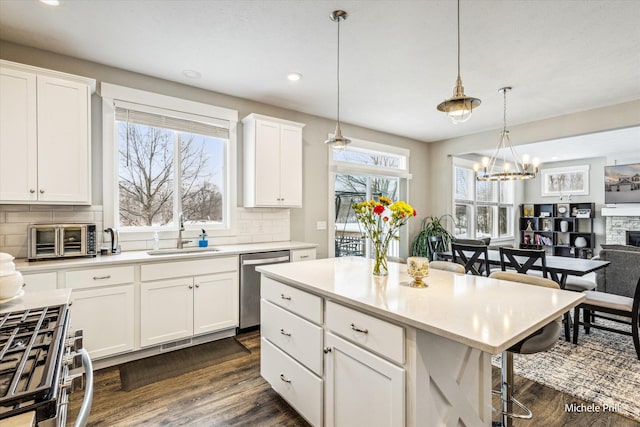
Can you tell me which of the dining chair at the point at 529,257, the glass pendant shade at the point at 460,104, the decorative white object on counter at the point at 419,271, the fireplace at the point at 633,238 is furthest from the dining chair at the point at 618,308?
the fireplace at the point at 633,238

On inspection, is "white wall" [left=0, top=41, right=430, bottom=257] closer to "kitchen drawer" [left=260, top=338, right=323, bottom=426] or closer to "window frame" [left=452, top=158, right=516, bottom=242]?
"window frame" [left=452, top=158, right=516, bottom=242]

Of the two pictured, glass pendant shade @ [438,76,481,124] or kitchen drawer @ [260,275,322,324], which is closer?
glass pendant shade @ [438,76,481,124]

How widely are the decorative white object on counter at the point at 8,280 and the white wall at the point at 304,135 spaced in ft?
5.77

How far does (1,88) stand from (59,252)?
1.30 meters

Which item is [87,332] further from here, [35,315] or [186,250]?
[35,315]

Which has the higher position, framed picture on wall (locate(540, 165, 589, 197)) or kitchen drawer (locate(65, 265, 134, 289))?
framed picture on wall (locate(540, 165, 589, 197))

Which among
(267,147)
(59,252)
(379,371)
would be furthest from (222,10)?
(379,371)

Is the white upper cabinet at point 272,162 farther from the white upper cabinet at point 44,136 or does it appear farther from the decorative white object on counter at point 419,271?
the decorative white object on counter at point 419,271

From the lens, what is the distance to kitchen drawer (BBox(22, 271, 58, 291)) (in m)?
2.30

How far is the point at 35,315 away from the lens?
1.25 m

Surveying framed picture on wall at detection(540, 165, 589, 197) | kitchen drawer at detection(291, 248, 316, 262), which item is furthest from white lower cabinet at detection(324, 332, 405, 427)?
framed picture on wall at detection(540, 165, 589, 197)

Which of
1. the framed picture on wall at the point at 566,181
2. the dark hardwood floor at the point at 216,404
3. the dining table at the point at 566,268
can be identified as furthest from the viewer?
the framed picture on wall at the point at 566,181

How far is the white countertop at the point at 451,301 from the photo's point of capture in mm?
1203

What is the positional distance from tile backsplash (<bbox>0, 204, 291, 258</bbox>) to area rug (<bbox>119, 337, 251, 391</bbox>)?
1.09 metres
